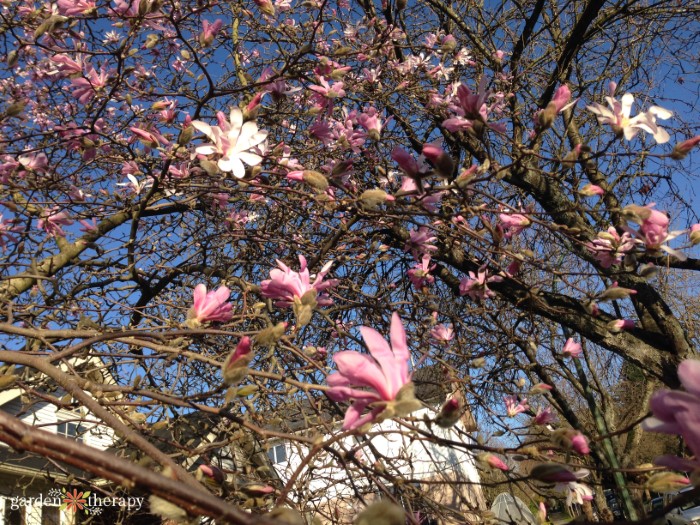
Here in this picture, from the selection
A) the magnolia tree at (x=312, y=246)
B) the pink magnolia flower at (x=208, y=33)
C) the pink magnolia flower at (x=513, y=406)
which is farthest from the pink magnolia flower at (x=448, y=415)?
the pink magnolia flower at (x=513, y=406)

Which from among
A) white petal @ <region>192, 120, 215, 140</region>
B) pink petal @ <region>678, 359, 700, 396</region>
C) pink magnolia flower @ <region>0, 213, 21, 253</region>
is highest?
pink magnolia flower @ <region>0, 213, 21, 253</region>

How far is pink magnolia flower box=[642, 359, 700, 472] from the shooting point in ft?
2.03

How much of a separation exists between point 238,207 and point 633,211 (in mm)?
2971

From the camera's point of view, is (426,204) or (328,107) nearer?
(426,204)

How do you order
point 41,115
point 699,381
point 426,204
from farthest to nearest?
point 41,115 < point 426,204 < point 699,381

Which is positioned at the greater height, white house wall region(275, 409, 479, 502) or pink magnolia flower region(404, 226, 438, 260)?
pink magnolia flower region(404, 226, 438, 260)

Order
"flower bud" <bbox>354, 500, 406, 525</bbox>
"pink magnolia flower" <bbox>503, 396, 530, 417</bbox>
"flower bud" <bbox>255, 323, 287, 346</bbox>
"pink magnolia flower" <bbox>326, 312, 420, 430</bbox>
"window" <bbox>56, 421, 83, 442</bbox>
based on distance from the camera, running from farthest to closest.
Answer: "pink magnolia flower" <bbox>503, 396, 530, 417</bbox>, "window" <bbox>56, 421, 83, 442</bbox>, "flower bud" <bbox>255, 323, 287, 346</bbox>, "pink magnolia flower" <bbox>326, 312, 420, 430</bbox>, "flower bud" <bbox>354, 500, 406, 525</bbox>

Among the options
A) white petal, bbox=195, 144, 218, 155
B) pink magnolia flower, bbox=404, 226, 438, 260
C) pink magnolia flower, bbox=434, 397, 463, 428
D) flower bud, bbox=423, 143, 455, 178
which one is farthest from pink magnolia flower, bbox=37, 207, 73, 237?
pink magnolia flower, bbox=434, 397, 463, 428

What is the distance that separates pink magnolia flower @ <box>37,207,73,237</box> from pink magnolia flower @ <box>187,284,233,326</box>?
140cm

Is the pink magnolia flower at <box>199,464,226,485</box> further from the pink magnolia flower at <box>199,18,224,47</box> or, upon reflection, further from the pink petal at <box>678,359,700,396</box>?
the pink magnolia flower at <box>199,18,224,47</box>

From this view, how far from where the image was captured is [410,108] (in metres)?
4.29

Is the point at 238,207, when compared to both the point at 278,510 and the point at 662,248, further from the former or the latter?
the point at 278,510

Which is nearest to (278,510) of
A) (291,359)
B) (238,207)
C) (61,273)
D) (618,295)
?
(618,295)

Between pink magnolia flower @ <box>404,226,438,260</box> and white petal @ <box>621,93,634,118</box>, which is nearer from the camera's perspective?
white petal @ <box>621,93,634,118</box>
